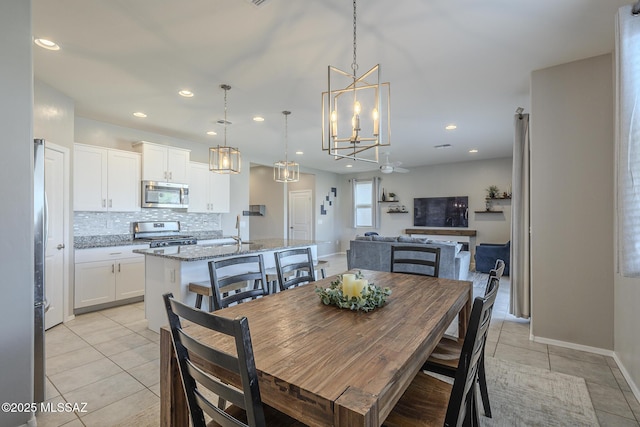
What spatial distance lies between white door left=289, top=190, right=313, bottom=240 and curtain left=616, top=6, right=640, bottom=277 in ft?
24.8

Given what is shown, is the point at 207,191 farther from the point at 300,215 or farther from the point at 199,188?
the point at 300,215

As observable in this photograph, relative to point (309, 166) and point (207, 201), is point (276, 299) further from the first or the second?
point (309, 166)

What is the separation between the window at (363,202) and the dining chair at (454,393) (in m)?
7.99

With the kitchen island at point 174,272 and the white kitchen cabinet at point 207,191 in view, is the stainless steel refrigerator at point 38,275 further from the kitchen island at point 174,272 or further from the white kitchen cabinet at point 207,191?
the white kitchen cabinet at point 207,191

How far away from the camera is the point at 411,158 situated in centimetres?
739

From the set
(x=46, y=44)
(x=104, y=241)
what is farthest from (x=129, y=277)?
(x=46, y=44)

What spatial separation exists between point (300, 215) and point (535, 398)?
7.61 m

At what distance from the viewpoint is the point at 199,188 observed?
5652 millimetres

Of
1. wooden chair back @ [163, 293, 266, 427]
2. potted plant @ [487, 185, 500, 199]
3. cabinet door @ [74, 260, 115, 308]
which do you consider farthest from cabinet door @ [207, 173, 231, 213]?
potted plant @ [487, 185, 500, 199]

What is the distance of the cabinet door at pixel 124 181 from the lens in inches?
175

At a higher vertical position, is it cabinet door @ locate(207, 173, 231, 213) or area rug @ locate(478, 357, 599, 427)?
cabinet door @ locate(207, 173, 231, 213)

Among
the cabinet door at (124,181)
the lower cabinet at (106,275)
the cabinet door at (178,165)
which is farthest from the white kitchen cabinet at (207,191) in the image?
the lower cabinet at (106,275)

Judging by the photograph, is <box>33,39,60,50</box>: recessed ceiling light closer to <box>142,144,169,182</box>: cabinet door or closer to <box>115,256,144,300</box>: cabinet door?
<box>142,144,169,182</box>: cabinet door

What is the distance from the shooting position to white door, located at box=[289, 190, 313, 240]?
910 centimetres
